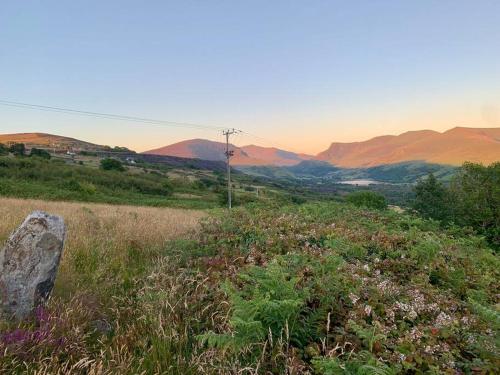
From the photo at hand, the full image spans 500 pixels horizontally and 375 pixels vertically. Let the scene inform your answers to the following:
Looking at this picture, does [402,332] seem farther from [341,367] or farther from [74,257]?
[74,257]

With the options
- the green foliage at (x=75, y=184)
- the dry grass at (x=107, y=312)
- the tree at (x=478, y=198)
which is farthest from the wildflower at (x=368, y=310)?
the green foliage at (x=75, y=184)

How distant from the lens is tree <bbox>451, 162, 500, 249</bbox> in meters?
25.9

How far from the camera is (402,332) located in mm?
3639

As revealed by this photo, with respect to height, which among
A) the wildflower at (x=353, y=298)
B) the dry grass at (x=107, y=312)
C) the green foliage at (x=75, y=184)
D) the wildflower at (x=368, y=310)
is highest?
the wildflower at (x=353, y=298)

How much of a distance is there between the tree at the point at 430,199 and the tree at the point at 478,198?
9617 mm

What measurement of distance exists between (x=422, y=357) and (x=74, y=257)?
6604 mm

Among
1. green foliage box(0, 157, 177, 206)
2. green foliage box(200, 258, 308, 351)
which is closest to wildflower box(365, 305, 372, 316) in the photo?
green foliage box(200, 258, 308, 351)

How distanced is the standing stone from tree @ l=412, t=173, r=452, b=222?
139 feet

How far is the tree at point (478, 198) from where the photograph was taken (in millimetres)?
25870

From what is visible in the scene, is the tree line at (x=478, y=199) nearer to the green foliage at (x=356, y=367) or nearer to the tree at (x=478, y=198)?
the tree at (x=478, y=198)

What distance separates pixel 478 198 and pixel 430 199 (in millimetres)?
17528

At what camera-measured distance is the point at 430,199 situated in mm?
44438

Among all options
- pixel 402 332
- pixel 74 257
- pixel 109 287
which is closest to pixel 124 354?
pixel 109 287

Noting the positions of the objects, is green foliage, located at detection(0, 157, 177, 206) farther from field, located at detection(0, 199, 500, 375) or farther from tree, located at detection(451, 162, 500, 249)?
field, located at detection(0, 199, 500, 375)
